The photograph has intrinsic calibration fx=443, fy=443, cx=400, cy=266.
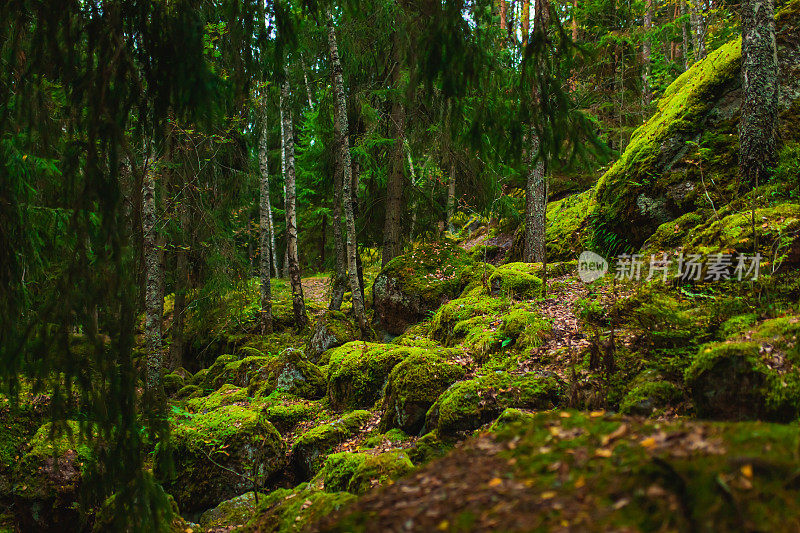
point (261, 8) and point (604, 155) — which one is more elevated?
point (261, 8)

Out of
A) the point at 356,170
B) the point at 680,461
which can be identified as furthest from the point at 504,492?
the point at 356,170

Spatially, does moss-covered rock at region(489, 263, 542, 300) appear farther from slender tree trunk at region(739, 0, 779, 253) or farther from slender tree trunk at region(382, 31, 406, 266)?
slender tree trunk at region(382, 31, 406, 266)

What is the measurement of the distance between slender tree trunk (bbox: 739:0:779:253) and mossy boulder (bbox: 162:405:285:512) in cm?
706

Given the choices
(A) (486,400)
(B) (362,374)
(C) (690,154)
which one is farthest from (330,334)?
(C) (690,154)

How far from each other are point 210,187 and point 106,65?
978 centimetres

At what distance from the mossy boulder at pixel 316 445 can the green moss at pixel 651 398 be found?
11.2 ft

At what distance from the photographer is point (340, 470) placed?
4.57m

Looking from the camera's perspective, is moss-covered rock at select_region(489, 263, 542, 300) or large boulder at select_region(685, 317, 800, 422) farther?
moss-covered rock at select_region(489, 263, 542, 300)

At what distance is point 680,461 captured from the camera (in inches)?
61.4

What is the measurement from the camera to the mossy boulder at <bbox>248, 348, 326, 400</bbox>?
7.75m

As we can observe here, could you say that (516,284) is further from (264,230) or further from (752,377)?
(264,230)

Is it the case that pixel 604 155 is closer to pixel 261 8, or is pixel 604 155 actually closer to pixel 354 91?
pixel 261 8

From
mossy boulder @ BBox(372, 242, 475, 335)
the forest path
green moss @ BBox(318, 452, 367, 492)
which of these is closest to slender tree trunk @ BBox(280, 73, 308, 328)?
mossy boulder @ BBox(372, 242, 475, 335)

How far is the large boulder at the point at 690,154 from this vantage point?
6.34 m
